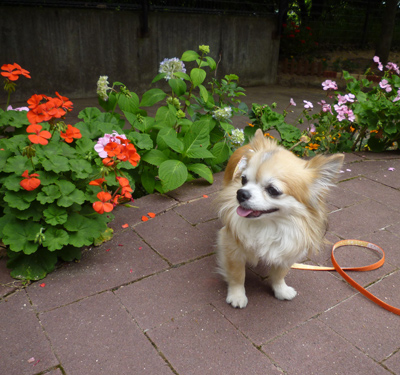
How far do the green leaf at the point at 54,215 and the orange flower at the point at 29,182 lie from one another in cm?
19

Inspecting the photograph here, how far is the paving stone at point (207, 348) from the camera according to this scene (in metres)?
1.89

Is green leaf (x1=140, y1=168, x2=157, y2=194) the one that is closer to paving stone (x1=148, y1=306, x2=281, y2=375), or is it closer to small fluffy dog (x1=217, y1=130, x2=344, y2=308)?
small fluffy dog (x1=217, y1=130, x2=344, y2=308)

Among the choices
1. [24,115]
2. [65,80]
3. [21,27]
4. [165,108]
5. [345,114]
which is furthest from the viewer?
[65,80]

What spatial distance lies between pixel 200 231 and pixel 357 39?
1130 centimetres

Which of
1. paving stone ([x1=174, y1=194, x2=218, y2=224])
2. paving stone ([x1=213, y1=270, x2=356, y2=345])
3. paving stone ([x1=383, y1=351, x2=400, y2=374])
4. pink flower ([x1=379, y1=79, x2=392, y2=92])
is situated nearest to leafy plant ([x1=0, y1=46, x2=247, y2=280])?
paving stone ([x1=174, y1=194, x2=218, y2=224])

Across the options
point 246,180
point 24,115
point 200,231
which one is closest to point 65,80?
point 24,115

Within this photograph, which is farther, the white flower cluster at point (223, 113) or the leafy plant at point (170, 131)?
the white flower cluster at point (223, 113)

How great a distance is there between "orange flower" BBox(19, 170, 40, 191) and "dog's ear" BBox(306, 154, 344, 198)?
1.47 m

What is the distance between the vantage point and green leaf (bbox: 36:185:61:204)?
2215 millimetres

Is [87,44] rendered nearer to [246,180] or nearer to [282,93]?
[282,93]

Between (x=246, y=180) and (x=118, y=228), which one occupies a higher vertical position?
(x=246, y=180)

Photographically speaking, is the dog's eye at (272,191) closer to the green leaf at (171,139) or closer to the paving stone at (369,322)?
the paving stone at (369,322)

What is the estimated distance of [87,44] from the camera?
716cm

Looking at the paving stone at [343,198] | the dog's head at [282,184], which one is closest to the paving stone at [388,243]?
the paving stone at [343,198]
